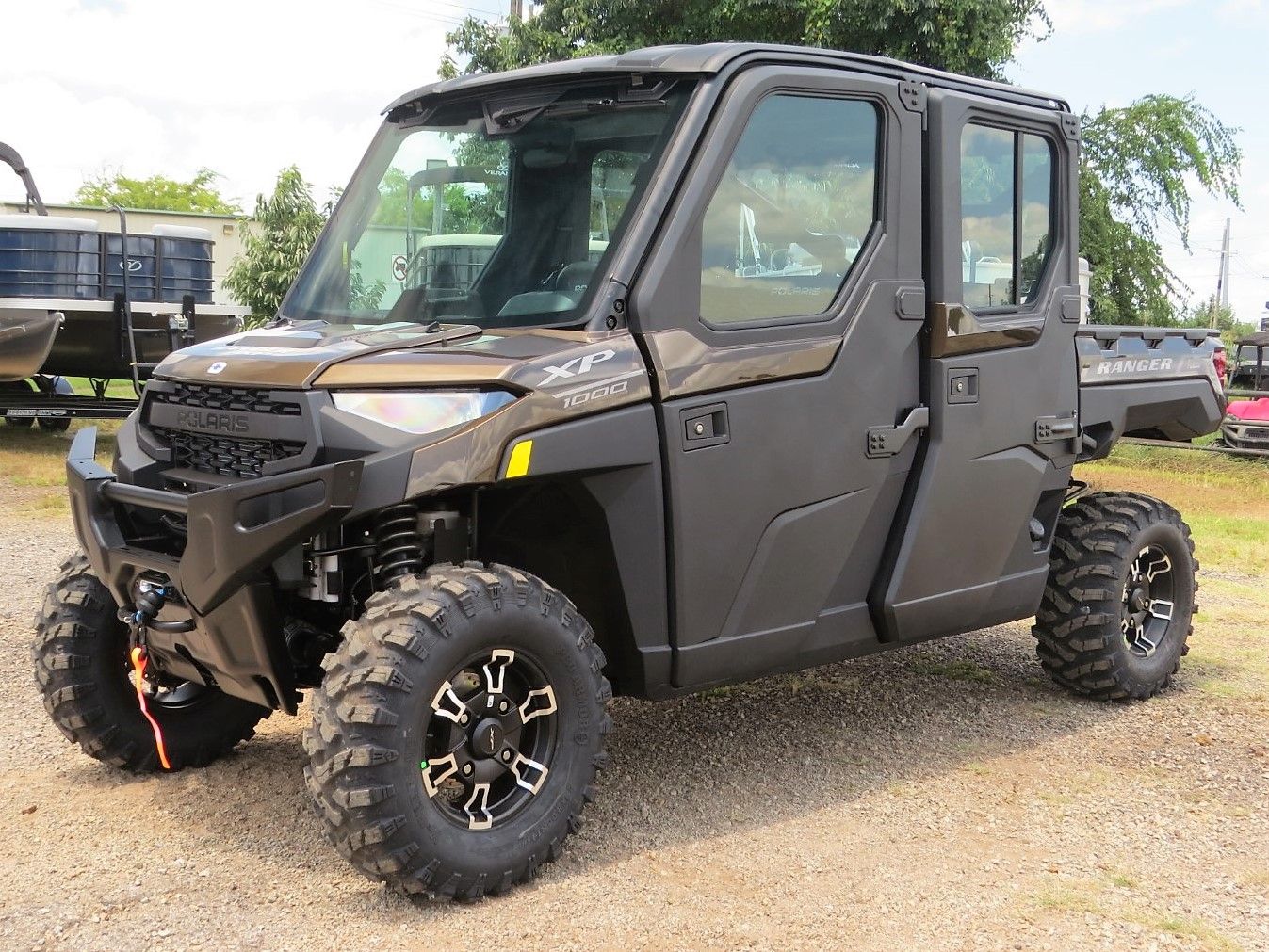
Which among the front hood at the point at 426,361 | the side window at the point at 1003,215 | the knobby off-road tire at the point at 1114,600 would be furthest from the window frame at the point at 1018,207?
the front hood at the point at 426,361

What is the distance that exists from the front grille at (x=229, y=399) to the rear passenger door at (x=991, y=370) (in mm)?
2264

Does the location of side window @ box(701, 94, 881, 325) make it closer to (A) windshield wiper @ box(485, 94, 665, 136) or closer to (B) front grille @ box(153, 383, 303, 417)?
(A) windshield wiper @ box(485, 94, 665, 136)

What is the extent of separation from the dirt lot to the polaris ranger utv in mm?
265

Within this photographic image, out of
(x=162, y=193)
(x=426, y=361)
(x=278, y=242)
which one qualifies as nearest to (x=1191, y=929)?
(x=426, y=361)

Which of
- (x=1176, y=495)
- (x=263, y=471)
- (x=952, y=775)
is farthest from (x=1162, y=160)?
(x=263, y=471)

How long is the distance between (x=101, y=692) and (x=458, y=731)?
1.57 metres

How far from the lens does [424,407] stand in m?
3.93

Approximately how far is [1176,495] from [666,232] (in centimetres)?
1162

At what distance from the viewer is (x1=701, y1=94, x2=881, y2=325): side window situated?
176 inches

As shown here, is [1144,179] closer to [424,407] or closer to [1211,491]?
[1211,491]

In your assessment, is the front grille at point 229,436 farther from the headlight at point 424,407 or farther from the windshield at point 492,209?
the windshield at point 492,209

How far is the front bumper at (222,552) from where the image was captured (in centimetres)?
377

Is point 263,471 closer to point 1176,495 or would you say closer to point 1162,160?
point 1176,495

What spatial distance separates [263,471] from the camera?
4016 mm
